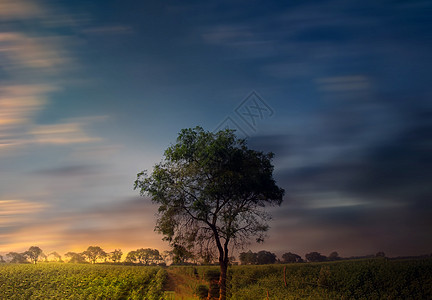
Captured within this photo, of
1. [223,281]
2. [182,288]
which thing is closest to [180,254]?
[223,281]

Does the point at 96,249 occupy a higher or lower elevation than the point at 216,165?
lower

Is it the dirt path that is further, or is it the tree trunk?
the dirt path

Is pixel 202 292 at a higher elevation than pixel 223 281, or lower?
lower

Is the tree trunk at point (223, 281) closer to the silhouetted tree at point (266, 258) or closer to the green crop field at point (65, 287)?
the green crop field at point (65, 287)

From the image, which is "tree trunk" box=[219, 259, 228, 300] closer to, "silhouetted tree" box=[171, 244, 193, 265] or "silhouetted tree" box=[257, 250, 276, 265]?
"silhouetted tree" box=[171, 244, 193, 265]

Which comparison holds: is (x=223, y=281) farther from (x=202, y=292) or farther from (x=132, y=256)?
(x=132, y=256)

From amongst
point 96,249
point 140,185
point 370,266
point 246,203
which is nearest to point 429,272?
point 370,266

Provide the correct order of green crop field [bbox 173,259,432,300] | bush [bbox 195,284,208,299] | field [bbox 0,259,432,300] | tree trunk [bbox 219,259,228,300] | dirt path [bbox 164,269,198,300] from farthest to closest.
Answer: dirt path [bbox 164,269,198,300], bush [bbox 195,284,208,299], tree trunk [bbox 219,259,228,300], field [bbox 0,259,432,300], green crop field [bbox 173,259,432,300]

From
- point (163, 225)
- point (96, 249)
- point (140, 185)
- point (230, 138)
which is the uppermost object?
point (230, 138)

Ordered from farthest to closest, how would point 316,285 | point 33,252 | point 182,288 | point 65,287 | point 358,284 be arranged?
point 33,252
point 182,288
point 65,287
point 316,285
point 358,284

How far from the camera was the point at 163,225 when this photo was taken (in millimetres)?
22828

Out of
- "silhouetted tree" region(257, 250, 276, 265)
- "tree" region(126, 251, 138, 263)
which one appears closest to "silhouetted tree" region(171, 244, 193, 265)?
"silhouetted tree" region(257, 250, 276, 265)

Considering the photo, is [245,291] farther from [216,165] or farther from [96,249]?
[96,249]

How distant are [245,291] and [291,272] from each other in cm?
435
